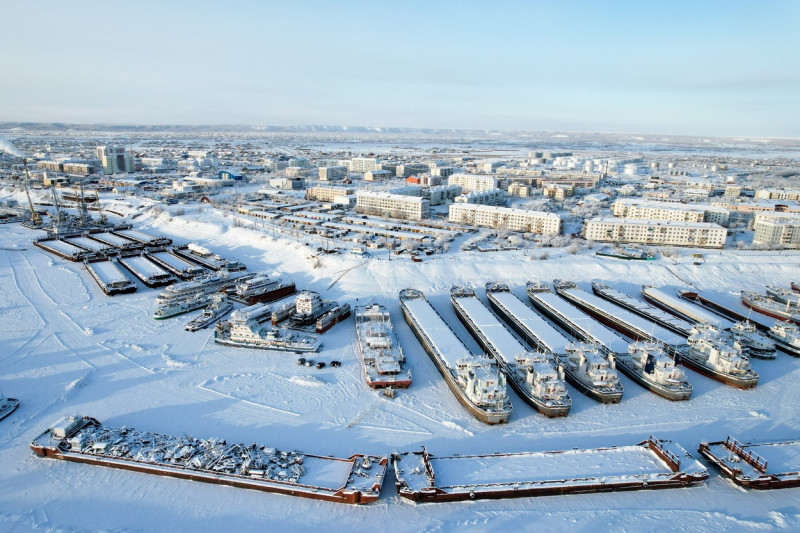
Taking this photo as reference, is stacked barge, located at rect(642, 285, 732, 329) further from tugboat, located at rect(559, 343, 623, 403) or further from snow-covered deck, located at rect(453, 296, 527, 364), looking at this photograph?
snow-covered deck, located at rect(453, 296, 527, 364)

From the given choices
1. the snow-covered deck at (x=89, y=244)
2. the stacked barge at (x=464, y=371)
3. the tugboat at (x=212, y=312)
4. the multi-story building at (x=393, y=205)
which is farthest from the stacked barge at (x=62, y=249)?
the multi-story building at (x=393, y=205)

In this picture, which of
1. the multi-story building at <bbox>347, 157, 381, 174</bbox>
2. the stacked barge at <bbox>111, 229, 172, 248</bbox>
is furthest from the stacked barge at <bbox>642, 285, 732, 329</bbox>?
the multi-story building at <bbox>347, 157, 381, 174</bbox>

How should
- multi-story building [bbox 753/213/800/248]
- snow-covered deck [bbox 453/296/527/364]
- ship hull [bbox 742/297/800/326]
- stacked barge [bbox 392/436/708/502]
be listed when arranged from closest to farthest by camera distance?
stacked barge [bbox 392/436/708/502]
snow-covered deck [bbox 453/296/527/364]
ship hull [bbox 742/297/800/326]
multi-story building [bbox 753/213/800/248]

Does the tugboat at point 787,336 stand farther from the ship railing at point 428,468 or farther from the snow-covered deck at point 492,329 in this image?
the ship railing at point 428,468

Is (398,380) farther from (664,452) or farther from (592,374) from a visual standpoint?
(664,452)

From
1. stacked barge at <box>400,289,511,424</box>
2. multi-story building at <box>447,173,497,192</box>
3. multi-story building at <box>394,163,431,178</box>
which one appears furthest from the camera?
multi-story building at <box>394,163,431,178</box>

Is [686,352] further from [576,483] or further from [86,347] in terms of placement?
[86,347]
